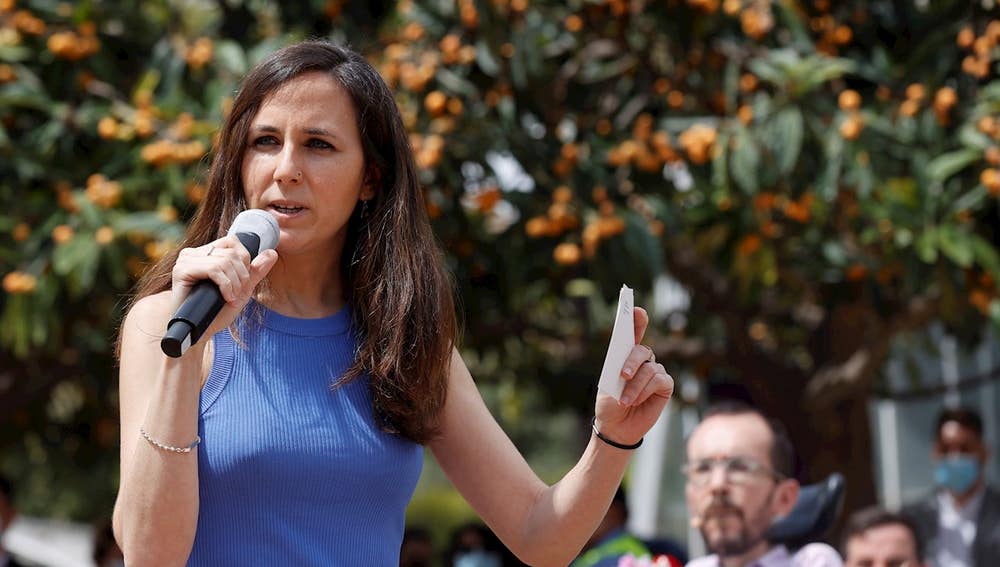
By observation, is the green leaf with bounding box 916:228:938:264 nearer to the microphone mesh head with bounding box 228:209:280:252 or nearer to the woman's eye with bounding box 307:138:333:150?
the woman's eye with bounding box 307:138:333:150

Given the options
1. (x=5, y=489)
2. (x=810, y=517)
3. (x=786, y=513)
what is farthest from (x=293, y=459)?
(x=5, y=489)

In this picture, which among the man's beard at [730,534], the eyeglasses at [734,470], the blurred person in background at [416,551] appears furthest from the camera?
the blurred person in background at [416,551]

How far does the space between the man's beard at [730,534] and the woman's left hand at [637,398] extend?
1.75 m

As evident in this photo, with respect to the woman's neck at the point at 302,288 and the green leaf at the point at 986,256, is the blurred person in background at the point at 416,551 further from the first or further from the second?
the woman's neck at the point at 302,288

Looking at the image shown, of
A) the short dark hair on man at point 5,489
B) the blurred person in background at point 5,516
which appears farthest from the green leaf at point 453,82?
the short dark hair on man at point 5,489

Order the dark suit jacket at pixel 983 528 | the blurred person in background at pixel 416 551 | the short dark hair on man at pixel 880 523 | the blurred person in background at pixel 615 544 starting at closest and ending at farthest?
the short dark hair on man at pixel 880 523
the blurred person in background at pixel 615 544
the dark suit jacket at pixel 983 528
the blurred person in background at pixel 416 551

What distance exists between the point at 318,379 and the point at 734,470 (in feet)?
6.81

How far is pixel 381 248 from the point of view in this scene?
99.1 inches

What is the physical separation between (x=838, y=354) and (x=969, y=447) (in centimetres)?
114

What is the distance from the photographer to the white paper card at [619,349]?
Answer: 2.29m

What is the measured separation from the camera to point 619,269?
621 cm

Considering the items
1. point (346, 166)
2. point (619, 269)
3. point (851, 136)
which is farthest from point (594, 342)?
point (346, 166)

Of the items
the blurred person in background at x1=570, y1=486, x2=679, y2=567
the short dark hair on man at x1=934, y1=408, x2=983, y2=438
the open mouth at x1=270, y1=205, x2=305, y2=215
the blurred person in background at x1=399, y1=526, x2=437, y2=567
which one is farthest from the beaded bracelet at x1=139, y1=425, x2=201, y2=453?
the blurred person in background at x1=399, y1=526, x2=437, y2=567

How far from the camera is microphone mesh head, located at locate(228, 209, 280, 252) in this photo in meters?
2.18
